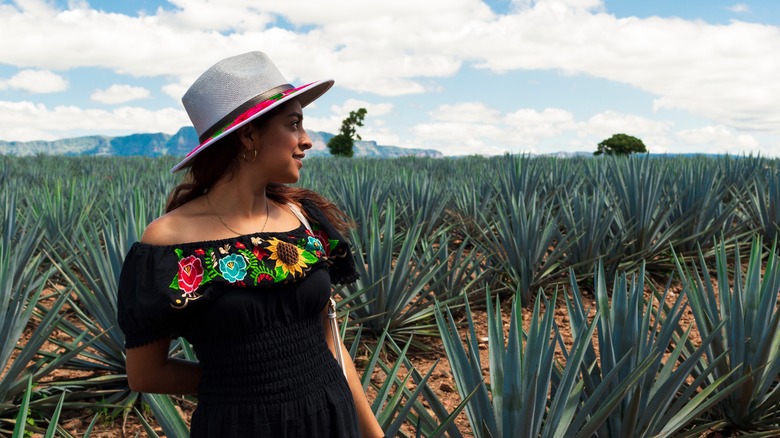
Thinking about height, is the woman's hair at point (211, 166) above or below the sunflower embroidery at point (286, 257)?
above

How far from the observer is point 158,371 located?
1.31 m

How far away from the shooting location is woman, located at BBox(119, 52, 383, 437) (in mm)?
1236

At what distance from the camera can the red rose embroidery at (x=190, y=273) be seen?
1214 millimetres

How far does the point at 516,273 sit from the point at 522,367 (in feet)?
7.98

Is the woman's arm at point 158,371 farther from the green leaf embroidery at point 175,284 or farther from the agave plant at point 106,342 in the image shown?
the agave plant at point 106,342

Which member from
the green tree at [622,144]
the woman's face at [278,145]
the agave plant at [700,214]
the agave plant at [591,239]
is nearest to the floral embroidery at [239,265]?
the woman's face at [278,145]

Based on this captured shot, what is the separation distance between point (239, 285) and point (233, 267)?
36mm

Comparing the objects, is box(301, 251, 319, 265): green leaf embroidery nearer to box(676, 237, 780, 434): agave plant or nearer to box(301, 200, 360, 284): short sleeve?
box(301, 200, 360, 284): short sleeve

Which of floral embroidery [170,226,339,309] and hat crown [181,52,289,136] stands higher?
hat crown [181,52,289,136]

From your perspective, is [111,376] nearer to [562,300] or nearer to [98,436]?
[98,436]

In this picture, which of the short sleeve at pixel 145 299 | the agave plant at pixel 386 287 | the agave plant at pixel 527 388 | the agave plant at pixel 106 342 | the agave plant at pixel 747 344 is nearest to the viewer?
the short sleeve at pixel 145 299

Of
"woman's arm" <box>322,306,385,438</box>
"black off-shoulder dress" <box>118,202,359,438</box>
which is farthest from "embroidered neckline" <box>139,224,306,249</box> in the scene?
"woman's arm" <box>322,306,385,438</box>

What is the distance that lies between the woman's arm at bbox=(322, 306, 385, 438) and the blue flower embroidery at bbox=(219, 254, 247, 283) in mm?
319

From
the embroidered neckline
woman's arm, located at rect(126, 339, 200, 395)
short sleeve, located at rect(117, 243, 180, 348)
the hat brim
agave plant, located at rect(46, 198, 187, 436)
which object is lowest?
agave plant, located at rect(46, 198, 187, 436)
